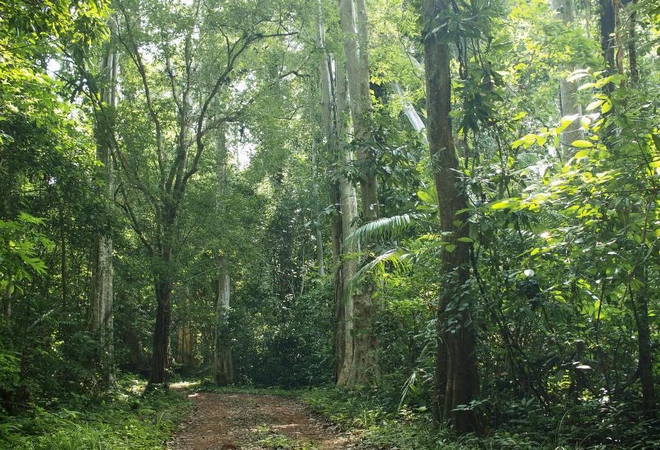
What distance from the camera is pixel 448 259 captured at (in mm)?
6727

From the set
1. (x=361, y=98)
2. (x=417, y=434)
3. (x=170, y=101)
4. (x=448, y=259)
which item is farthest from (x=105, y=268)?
(x=448, y=259)

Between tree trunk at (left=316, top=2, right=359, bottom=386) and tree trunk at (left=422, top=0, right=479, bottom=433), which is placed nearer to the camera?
tree trunk at (left=422, top=0, right=479, bottom=433)

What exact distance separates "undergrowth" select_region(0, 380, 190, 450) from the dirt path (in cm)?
41

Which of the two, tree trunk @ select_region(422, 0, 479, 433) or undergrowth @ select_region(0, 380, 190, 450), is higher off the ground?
tree trunk @ select_region(422, 0, 479, 433)

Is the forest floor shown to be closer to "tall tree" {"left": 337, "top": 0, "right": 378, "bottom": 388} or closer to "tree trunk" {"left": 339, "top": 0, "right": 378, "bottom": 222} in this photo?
"tall tree" {"left": 337, "top": 0, "right": 378, "bottom": 388}

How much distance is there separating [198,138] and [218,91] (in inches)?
59.2

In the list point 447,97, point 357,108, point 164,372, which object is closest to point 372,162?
point 357,108

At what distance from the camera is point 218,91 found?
1456 centimetres

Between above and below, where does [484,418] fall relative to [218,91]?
below

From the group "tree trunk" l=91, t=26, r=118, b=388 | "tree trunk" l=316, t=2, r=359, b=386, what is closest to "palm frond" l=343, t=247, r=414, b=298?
"tree trunk" l=316, t=2, r=359, b=386

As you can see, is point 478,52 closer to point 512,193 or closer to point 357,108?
point 512,193

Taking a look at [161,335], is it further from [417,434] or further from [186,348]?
[186,348]

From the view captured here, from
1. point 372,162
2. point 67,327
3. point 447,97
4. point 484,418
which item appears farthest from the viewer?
point 372,162

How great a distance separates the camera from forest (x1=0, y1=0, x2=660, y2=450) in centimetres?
518
